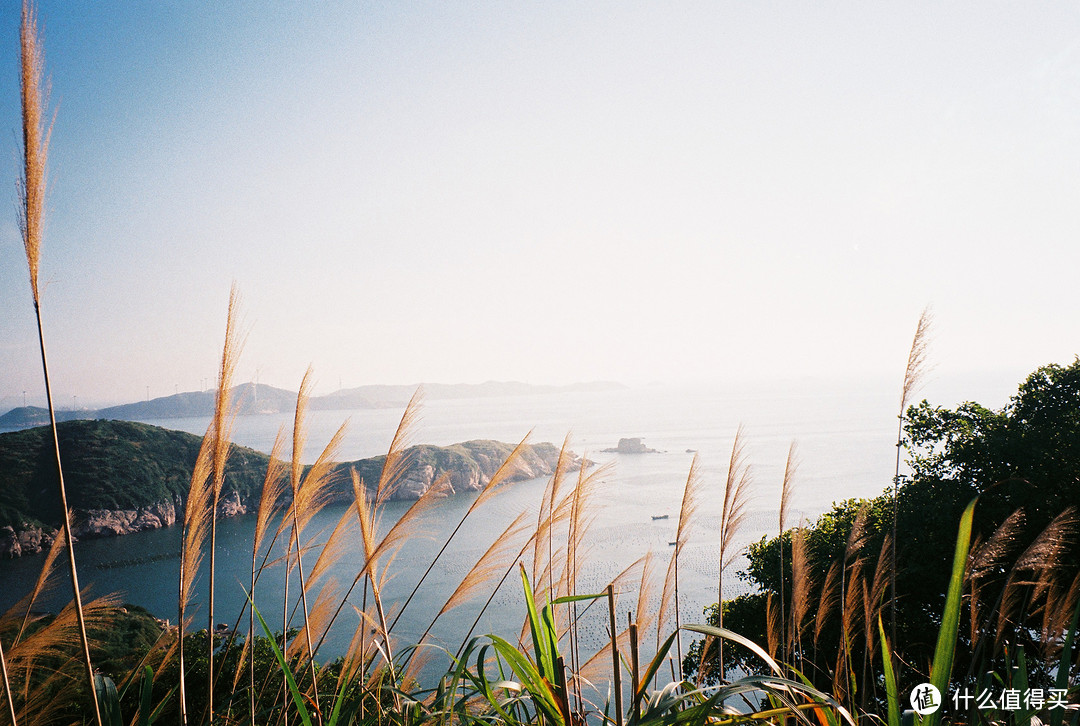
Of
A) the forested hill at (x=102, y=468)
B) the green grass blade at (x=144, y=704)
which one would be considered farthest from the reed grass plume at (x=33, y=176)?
the forested hill at (x=102, y=468)

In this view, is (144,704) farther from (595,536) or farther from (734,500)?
(595,536)

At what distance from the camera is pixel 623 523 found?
108ft

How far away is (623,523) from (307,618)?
33.2m

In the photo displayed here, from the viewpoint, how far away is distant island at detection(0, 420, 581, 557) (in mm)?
31828

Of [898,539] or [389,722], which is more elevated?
[389,722]

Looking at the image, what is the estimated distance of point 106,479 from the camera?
36000mm

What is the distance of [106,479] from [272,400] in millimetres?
12906

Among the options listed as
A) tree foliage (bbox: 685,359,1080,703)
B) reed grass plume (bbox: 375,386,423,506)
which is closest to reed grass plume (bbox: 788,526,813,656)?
reed grass plume (bbox: 375,386,423,506)

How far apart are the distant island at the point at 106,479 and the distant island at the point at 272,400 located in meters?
2.37

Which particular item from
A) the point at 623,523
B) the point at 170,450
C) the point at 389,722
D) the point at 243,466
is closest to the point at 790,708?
the point at 389,722

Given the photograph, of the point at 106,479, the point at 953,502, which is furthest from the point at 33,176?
the point at 106,479

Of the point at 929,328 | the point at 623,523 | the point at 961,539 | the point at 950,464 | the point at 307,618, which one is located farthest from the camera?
the point at 623,523

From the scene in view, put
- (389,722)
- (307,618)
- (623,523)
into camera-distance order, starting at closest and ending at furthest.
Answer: (389,722) < (307,618) < (623,523)

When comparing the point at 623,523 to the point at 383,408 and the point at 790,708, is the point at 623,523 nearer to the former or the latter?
the point at 790,708
